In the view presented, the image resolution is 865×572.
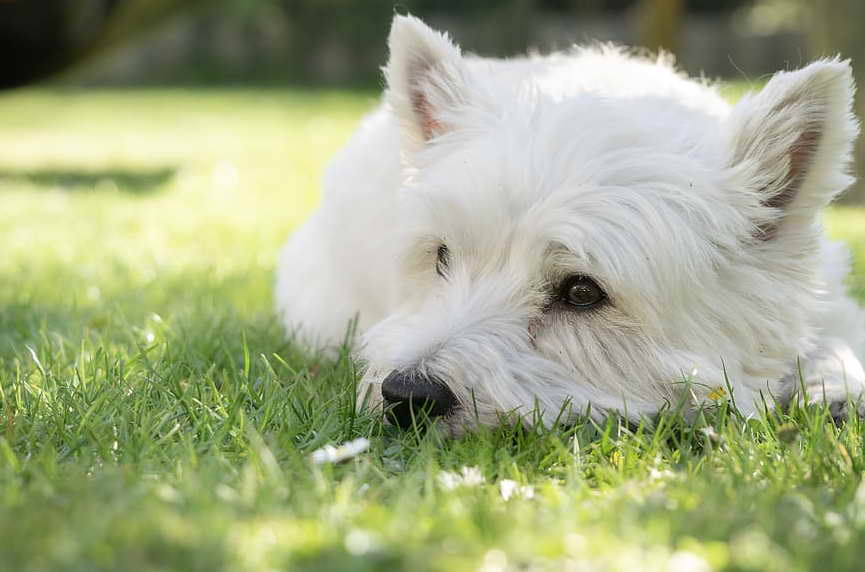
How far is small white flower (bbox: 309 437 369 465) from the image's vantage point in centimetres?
269

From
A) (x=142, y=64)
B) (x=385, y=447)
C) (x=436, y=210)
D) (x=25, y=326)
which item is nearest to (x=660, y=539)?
(x=385, y=447)

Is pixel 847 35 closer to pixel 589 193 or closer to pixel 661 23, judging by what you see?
pixel 661 23

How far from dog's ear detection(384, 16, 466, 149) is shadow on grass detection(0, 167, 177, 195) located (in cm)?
597

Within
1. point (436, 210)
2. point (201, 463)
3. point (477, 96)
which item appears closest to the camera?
point (201, 463)

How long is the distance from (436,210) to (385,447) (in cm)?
85

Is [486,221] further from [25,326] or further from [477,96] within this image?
[25,326]

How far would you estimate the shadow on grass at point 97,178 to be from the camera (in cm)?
965

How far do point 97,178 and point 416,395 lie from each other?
833cm

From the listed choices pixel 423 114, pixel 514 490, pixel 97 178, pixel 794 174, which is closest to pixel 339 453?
pixel 514 490

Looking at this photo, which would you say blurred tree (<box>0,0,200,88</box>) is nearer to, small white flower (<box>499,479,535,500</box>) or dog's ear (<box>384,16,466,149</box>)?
dog's ear (<box>384,16,466,149</box>)

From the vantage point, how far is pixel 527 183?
3256 millimetres

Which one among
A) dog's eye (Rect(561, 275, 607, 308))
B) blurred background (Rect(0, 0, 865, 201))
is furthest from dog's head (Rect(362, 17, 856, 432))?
blurred background (Rect(0, 0, 865, 201))

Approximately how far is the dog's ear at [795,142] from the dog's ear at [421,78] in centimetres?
99

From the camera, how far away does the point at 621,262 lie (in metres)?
3.20
